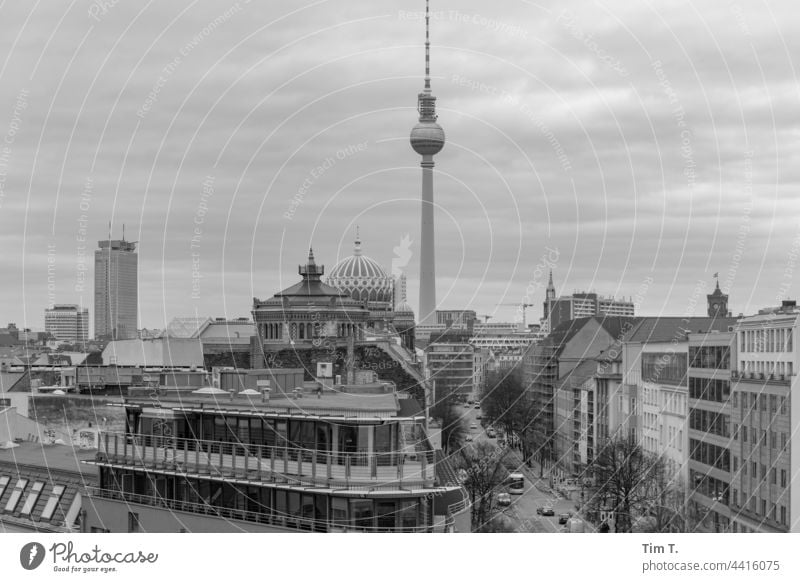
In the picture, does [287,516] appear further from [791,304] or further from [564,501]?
[564,501]

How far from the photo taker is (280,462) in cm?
2630

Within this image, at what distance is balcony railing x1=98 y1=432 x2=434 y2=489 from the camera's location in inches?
990

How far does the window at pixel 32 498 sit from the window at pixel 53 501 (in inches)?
21.4

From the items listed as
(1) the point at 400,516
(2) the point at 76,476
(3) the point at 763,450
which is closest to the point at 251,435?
(1) the point at 400,516

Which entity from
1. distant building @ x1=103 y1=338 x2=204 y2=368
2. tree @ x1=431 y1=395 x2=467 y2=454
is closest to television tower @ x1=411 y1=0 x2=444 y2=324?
tree @ x1=431 y1=395 x2=467 y2=454

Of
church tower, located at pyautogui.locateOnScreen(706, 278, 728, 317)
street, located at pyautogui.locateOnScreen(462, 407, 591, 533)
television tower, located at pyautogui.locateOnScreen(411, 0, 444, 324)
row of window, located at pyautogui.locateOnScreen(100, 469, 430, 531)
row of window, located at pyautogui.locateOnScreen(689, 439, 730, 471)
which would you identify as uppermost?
television tower, located at pyautogui.locateOnScreen(411, 0, 444, 324)

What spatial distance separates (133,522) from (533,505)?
37.2 m

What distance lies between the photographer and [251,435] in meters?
27.4

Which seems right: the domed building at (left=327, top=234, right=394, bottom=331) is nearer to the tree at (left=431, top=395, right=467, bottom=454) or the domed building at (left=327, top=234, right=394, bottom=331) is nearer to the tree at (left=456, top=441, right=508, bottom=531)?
the tree at (left=431, top=395, right=467, bottom=454)

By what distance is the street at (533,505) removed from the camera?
54.2 meters

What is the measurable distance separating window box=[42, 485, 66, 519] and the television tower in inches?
5870

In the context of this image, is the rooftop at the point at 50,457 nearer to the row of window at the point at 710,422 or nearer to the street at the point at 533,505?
the street at the point at 533,505

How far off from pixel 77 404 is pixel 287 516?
23.8 m
